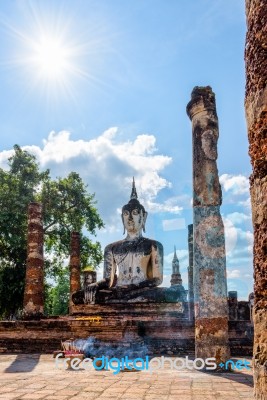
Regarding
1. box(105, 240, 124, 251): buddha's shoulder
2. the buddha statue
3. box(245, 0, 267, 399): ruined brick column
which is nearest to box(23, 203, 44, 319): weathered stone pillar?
the buddha statue

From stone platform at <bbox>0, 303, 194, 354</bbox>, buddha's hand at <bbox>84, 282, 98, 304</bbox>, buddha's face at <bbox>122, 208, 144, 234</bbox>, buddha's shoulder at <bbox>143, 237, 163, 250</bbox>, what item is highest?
buddha's face at <bbox>122, 208, 144, 234</bbox>

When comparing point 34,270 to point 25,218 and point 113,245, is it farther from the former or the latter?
point 25,218

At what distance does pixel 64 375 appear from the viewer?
5203mm

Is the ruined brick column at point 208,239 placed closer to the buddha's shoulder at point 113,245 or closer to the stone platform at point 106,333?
the stone platform at point 106,333

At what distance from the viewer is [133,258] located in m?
14.1

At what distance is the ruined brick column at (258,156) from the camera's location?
1.54m

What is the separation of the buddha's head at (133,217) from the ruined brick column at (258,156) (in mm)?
12788

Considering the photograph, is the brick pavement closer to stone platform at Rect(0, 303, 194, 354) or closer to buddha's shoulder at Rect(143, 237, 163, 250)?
stone platform at Rect(0, 303, 194, 354)

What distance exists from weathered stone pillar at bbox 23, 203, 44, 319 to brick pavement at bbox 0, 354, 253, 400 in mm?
7137

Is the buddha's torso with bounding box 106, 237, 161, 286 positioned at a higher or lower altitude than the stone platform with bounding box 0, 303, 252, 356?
higher

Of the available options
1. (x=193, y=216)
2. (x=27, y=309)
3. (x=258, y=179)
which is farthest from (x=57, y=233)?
(x=258, y=179)

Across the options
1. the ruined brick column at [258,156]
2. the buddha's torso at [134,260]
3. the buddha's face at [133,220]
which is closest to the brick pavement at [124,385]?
the ruined brick column at [258,156]

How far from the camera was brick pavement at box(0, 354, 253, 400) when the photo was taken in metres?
3.78

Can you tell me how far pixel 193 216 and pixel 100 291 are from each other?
6.67m
